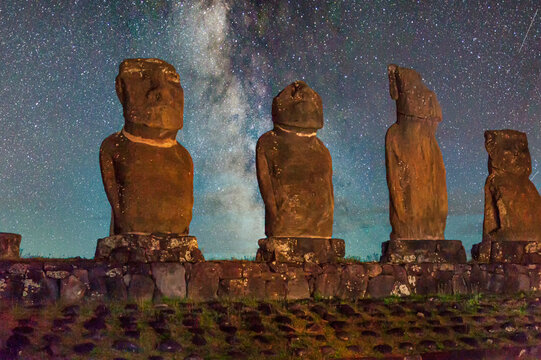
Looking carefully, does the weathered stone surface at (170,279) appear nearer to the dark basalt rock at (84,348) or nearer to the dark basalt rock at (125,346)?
the dark basalt rock at (125,346)

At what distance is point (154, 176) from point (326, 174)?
2.97 meters

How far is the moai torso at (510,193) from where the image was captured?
13.1m

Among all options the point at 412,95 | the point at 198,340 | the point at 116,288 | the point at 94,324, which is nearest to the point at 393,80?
the point at 412,95

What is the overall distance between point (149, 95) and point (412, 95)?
4992mm

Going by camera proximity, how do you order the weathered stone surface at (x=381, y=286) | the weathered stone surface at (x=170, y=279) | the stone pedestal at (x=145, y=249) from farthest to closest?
1. the weathered stone surface at (x=381, y=286)
2. the stone pedestal at (x=145, y=249)
3. the weathered stone surface at (x=170, y=279)

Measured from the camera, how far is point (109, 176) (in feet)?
33.4

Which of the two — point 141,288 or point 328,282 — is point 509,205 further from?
point 141,288

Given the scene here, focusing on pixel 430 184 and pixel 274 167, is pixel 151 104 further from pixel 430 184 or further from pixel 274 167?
pixel 430 184

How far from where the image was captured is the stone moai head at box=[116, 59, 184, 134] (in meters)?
10.3

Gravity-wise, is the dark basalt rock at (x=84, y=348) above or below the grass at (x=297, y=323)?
below

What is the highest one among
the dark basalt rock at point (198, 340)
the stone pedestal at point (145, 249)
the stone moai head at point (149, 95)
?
the stone moai head at point (149, 95)

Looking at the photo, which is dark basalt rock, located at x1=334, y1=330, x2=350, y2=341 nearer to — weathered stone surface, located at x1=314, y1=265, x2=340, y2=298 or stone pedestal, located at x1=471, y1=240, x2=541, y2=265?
weathered stone surface, located at x1=314, y1=265, x2=340, y2=298

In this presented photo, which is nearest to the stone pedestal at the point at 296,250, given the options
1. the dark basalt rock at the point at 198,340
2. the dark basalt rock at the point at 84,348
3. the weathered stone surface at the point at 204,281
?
the weathered stone surface at the point at 204,281

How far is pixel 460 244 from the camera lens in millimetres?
12141
